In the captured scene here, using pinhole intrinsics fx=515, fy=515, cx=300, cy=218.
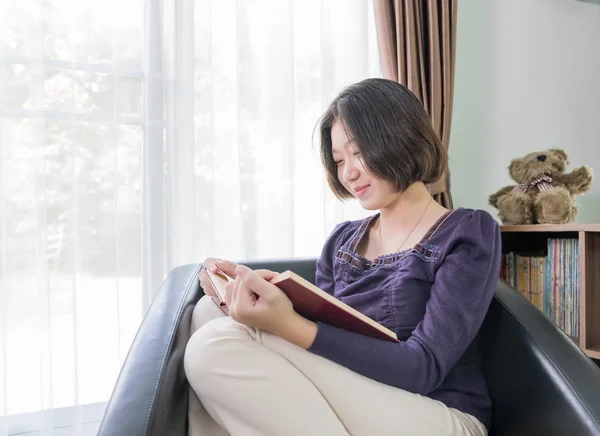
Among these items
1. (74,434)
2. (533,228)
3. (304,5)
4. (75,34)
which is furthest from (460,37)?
(74,434)

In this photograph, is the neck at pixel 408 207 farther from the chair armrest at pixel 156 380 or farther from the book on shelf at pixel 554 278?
the book on shelf at pixel 554 278

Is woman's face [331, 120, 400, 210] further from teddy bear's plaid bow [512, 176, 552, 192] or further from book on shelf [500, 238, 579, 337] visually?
teddy bear's plaid bow [512, 176, 552, 192]

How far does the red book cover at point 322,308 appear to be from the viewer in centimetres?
73

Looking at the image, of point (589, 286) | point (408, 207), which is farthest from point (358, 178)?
point (589, 286)

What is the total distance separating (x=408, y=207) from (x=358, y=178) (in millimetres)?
127

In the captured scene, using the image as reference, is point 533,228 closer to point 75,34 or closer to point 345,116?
point 345,116

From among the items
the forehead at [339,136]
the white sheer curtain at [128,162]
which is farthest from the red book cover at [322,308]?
the white sheer curtain at [128,162]

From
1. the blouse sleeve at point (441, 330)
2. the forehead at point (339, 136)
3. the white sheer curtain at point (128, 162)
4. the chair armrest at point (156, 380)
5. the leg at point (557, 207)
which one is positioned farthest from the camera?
the leg at point (557, 207)

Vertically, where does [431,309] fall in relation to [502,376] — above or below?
above

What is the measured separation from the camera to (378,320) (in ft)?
3.16

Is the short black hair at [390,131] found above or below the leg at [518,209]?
above

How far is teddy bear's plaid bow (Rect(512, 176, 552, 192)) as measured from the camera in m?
1.73

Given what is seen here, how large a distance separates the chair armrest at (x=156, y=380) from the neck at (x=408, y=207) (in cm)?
46

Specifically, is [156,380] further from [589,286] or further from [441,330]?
[589,286]
